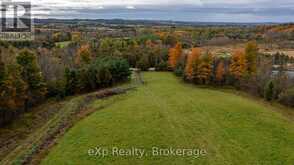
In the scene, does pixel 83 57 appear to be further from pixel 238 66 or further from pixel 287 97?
pixel 287 97

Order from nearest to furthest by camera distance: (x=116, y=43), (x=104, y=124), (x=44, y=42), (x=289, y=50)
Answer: (x=104, y=124), (x=116, y=43), (x=44, y=42), (x=289, y=50)

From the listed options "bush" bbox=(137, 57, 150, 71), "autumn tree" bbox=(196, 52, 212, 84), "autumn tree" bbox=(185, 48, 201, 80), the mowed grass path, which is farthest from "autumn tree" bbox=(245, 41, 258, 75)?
"bush" bbox=(137, 57, 150, 71)

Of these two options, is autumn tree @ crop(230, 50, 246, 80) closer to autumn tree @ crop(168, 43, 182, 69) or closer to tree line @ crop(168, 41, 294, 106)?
tree line @ crop(168, 41, 294, 106)

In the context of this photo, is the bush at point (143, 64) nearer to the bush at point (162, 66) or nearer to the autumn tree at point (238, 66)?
the bush at point (162, 66)

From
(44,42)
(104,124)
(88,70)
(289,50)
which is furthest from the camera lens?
(289,50)

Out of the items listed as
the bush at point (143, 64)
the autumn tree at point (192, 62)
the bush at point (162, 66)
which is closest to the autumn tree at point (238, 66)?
the autumn tree at point (192, 62)

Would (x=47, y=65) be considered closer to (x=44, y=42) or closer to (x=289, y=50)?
(x=44, y=42)

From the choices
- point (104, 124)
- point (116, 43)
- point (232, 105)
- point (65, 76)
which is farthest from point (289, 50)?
point (104, 124)
